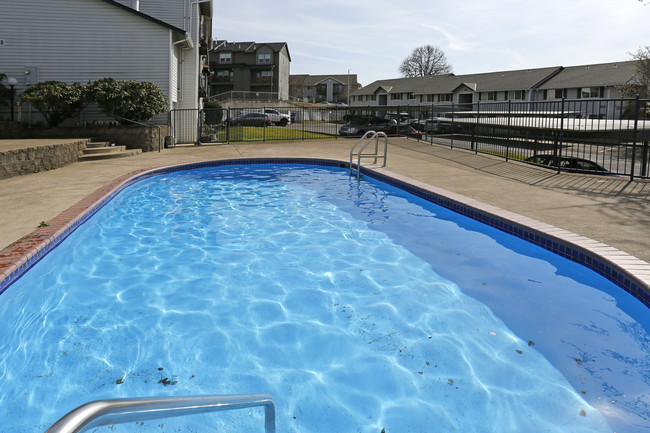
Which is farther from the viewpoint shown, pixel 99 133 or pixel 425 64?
pixel 425 64

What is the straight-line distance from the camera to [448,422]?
333cm

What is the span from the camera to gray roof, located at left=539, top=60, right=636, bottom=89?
46.6m

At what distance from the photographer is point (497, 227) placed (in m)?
7.40

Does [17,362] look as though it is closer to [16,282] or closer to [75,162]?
[16,282]

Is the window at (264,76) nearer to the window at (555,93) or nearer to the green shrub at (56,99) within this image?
the window at (555,93)

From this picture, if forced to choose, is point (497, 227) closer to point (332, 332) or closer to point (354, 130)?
point (332, 332)

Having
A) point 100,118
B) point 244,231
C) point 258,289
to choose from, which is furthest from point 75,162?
point 258,289

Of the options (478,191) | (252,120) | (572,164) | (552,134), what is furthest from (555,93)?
(478,191)

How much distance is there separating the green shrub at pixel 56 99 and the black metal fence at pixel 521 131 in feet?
12.4

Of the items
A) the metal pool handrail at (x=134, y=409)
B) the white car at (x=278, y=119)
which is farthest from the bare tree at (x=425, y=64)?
the metal pool handrail at (x=134, y=409)

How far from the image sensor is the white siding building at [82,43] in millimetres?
18578

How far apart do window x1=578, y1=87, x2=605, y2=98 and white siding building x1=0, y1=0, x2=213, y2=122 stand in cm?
4471

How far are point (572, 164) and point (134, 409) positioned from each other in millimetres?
14188

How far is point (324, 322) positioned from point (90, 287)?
9.23ft
